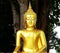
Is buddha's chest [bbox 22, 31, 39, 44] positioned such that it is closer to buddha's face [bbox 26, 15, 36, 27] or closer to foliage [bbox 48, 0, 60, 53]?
buddha's face [bbox 26, 15, 36, 27]

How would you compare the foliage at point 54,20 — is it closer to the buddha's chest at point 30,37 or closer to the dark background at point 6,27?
the dark background at point 6,27

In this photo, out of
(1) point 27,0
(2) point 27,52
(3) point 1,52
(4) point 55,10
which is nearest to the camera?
(2) point 27,52

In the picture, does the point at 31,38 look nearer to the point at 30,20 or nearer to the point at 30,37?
the point at 30,37

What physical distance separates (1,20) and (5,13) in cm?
10

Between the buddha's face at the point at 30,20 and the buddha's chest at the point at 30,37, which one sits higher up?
the buddha's face at the point at 30,20

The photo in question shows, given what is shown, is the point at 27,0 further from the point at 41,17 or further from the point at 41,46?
the point at 41,46

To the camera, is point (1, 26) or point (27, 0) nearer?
point (27, 0)

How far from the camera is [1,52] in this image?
4059mm

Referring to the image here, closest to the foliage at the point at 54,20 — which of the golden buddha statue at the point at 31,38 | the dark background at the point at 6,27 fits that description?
the dark background at the point at 6,27

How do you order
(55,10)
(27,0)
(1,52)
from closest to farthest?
(27,0) < (1,52) < (55,10)

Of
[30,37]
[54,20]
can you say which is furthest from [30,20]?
[54,20]

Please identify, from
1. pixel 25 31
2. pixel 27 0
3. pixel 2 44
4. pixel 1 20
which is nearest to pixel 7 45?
pixel 2 44

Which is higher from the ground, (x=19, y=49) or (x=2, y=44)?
(x=19, y=49)

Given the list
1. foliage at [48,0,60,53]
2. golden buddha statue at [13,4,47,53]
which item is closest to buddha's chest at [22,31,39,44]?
golden buddha statue at [13,4,47,53]
